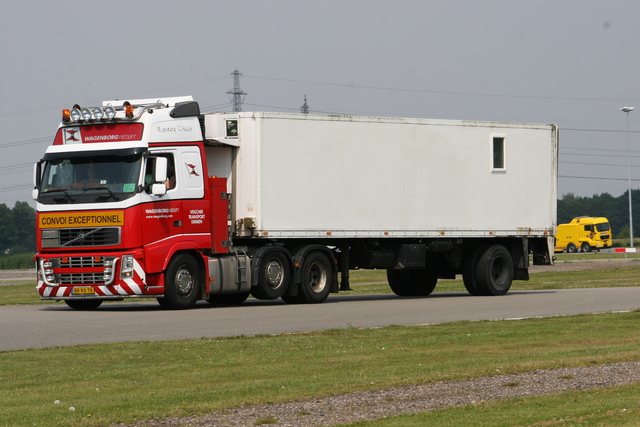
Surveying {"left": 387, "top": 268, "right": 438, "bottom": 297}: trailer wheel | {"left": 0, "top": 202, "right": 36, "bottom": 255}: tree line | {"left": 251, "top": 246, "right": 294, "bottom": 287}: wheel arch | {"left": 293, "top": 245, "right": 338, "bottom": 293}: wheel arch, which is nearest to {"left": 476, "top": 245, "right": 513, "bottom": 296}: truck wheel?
{"left": 387, "top": 268, "right": 438, "bottom": 297}: trailer wheel

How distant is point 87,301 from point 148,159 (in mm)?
3724

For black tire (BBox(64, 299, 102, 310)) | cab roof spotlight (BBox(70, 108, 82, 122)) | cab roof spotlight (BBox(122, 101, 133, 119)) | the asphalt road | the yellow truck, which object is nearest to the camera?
the asphalt road

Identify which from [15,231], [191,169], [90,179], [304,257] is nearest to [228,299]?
Result: [304,257]

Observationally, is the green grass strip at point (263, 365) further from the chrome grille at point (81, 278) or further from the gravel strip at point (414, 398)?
the chrome grille at point (81, 278)

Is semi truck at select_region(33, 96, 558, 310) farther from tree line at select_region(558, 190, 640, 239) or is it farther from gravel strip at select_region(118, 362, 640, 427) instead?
tree line at select_region(558, 190, 640, 239)

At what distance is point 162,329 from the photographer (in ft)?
55.3

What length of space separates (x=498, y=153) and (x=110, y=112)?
1007 cm

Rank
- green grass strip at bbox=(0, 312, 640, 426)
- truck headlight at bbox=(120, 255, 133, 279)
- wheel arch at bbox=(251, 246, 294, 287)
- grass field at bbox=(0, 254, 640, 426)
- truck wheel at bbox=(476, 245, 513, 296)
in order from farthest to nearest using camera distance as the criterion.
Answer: truck wheel at bbox=(476, 245, 513, 296)
wheel arch at bbox=(251, 246, 294, 287)
truck headlight at bbox=(120, 255, 133, 279)
green grass strip at bbox=(0, 312, 640, 426)
grass field at bbox=(0, 254, 640, 426)

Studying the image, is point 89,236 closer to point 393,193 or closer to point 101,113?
point 101,113

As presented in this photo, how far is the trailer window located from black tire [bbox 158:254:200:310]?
337 inches

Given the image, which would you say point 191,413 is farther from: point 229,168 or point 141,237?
point 229,168

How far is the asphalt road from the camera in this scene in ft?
53.0

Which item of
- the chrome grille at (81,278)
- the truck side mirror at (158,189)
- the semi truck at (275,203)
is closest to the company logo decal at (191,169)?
the semi truck at (275,203)

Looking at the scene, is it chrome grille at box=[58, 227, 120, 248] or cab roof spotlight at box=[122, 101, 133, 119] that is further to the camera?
cab roof spotlight at box=[122, 101, 133, 119]
